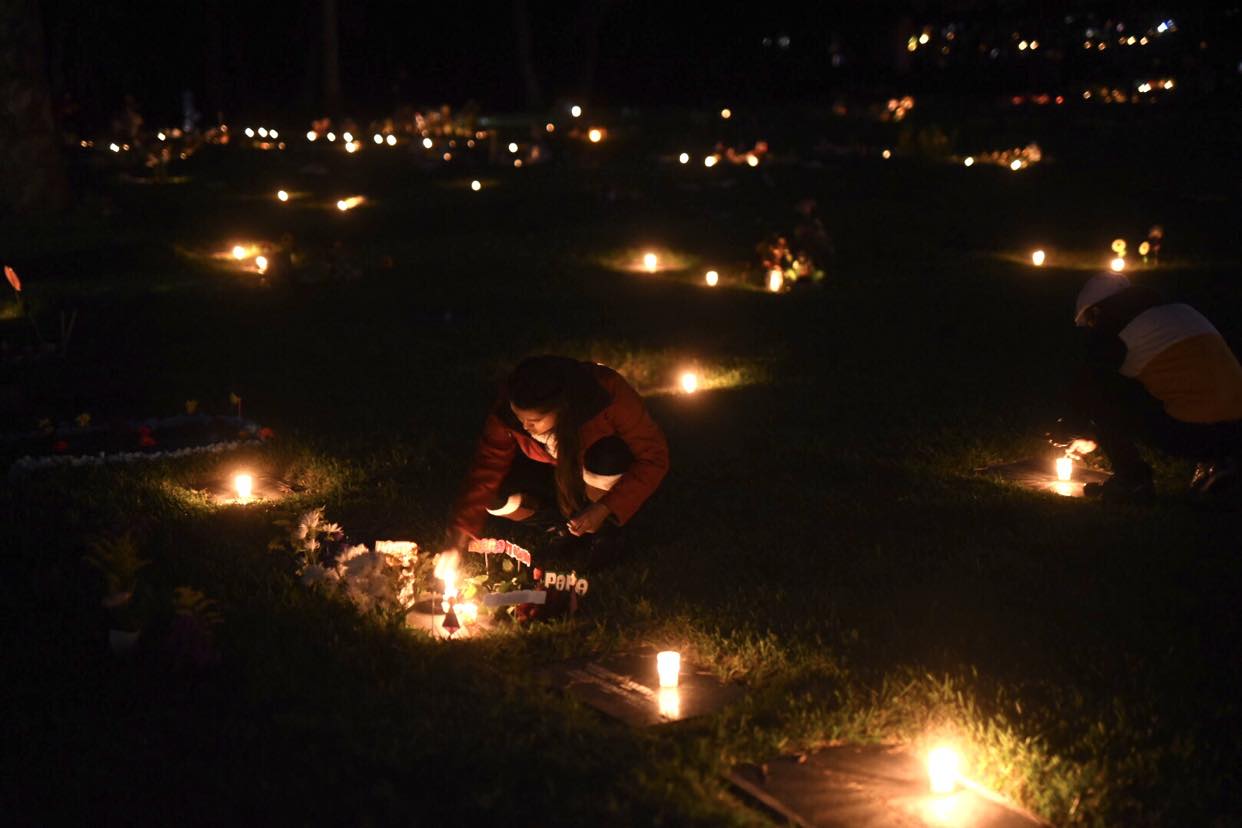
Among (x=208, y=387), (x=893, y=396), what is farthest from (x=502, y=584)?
(x=208, y=387)

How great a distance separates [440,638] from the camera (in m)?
6.62

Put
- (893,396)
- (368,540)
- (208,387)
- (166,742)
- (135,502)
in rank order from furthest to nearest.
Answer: (208,387) → (893,396) → (135,502) → (368,540) → (166,742)

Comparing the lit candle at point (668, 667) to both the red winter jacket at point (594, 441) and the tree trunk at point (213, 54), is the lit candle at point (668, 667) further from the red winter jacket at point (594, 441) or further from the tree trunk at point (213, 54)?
the tree trunk at point (213, 54)

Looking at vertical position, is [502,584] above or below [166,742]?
above

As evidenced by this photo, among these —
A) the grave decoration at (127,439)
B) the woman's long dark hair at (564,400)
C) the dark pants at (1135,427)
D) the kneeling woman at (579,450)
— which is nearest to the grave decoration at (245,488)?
the grave decoration at (127,439)

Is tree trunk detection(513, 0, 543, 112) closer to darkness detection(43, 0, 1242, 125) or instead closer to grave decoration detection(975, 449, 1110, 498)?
darkness detection(43, 0, 1242, 125)

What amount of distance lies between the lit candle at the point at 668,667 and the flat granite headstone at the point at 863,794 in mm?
745

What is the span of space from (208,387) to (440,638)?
6276mm

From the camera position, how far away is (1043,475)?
9.20m

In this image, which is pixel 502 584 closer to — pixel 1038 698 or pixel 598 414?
pixel 598 414

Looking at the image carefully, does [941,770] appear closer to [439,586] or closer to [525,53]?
[439,586]

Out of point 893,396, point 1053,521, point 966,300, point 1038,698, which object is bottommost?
point 1038,698

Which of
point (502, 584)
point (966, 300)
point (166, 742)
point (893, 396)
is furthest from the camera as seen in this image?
point (966, 300)

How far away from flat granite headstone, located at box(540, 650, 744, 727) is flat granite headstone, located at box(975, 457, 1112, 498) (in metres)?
3.48
